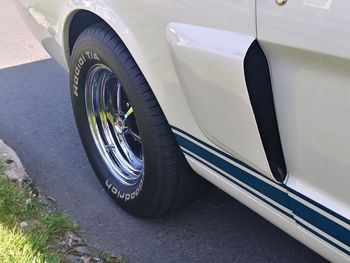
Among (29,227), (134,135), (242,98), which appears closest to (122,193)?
(134,135)

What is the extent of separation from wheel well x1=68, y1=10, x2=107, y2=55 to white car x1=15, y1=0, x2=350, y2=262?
2cm

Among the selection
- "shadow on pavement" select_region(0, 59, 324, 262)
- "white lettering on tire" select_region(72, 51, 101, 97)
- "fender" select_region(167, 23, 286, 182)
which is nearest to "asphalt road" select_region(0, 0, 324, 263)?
"shadow on pavement" select_region(0, 59, 324, 262)

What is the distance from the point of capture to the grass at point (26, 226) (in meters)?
2.46

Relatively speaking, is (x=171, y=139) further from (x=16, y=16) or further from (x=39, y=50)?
(x=16, y=16)

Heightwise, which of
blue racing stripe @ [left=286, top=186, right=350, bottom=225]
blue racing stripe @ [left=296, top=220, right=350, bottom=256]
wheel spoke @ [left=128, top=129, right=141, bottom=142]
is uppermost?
blue racing stripe @ [left=286, top=186, right=350, bottom=225]

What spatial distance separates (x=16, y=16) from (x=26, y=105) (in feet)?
7.80

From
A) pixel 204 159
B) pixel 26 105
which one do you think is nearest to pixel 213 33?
pixel 204 159

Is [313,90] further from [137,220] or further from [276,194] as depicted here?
[137,220]

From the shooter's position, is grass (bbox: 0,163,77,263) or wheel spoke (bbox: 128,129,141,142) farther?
wheel spoke (bbox: 128,129,141,142)

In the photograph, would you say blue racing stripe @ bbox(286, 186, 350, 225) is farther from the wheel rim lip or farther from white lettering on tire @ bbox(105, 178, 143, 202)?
the wheel rim lip

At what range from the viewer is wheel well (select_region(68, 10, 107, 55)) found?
2.68 meters

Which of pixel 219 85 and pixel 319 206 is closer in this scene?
pixel 319 206

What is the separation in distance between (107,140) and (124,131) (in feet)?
0.58

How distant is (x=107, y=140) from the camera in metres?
3.09
